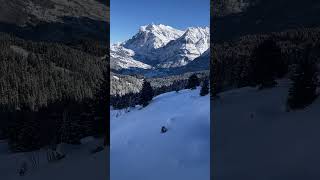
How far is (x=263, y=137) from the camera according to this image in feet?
21.8

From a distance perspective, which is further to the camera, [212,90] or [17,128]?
[212,90]

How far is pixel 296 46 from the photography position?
6742 millimetres

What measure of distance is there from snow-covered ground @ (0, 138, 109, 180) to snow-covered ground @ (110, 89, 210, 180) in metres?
1.35

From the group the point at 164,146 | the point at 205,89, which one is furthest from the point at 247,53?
the point at 205,89

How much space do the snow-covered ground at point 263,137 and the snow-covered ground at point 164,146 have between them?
1351 mm

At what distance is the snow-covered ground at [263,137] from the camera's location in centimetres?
627

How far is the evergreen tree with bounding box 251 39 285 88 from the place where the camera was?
677 centimetres

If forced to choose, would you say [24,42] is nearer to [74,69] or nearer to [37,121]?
[74,69]

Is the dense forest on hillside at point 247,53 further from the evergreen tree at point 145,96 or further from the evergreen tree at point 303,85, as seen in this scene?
the evergreen tree at point 145,96

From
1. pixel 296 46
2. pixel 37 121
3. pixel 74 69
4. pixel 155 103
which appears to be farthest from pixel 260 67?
pixel 155 103

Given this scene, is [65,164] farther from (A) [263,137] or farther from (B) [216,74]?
(A) [263,137]

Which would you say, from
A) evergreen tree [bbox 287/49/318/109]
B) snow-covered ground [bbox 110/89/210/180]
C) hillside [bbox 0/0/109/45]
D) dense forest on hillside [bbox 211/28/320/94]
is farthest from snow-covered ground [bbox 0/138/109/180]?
evergreen tree [bbox 287/49/318/109]

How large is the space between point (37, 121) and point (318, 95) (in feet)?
16.3

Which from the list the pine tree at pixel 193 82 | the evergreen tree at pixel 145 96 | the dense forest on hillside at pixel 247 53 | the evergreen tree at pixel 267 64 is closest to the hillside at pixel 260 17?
the dense forest on hillside at pixel 247 53
